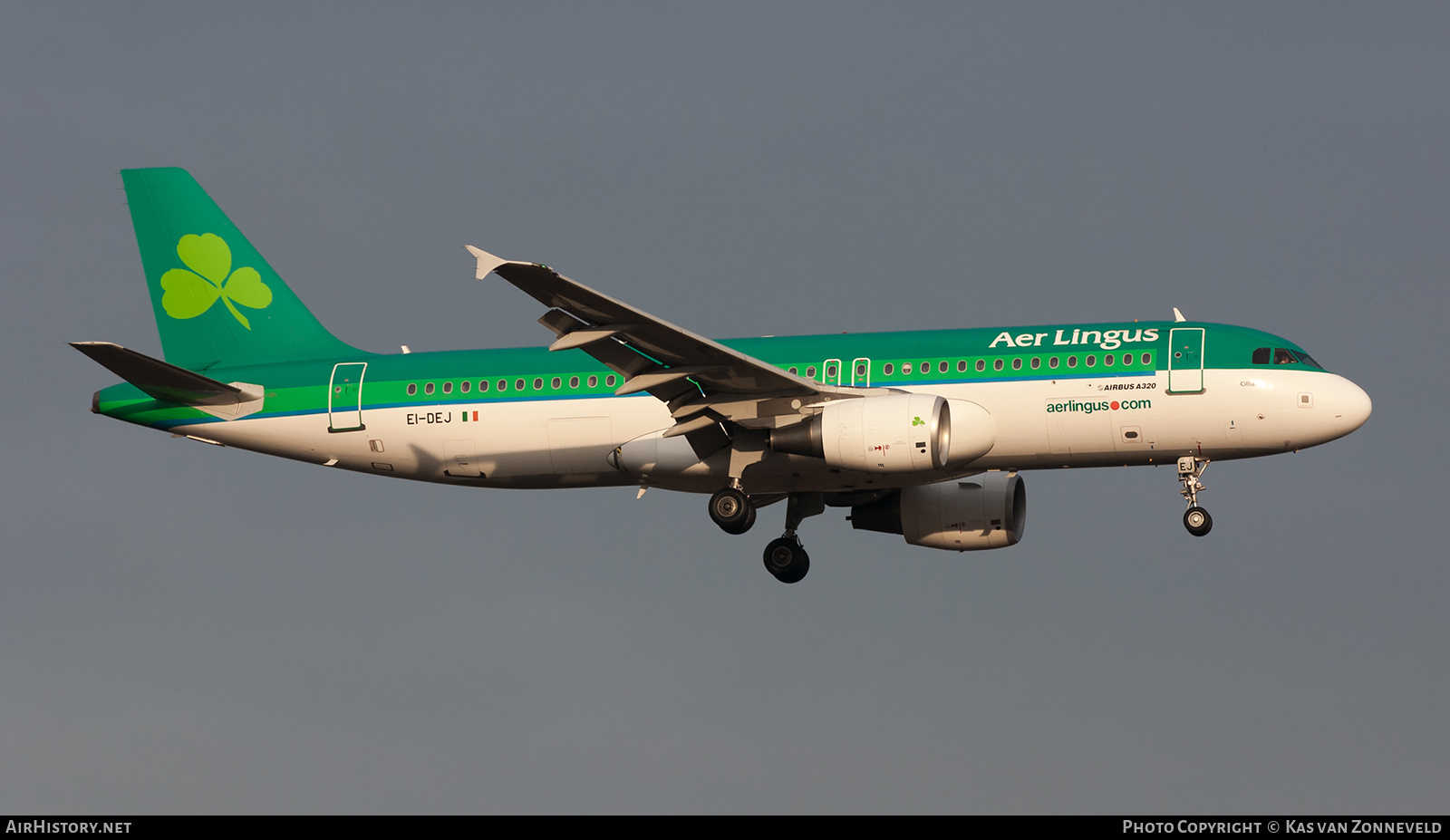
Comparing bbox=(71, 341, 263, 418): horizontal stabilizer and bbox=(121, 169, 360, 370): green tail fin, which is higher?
bbox=(121, 169, 360, 370): green tail fin

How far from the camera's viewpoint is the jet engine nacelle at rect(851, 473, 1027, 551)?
40.5 metres

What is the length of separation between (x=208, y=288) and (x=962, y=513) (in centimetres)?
1908

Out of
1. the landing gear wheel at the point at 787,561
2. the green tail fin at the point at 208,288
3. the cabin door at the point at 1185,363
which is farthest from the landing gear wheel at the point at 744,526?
the green tail fin at the point at 208,288

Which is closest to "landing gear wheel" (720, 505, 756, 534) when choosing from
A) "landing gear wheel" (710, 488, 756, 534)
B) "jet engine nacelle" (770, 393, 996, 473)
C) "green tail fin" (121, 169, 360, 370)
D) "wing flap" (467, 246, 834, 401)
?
"landing gear wheel" (710, 488, 756, 534)

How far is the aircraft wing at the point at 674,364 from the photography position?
31.6 metres

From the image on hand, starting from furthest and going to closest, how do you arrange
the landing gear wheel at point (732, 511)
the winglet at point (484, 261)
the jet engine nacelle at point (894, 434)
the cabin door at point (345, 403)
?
the cabin door at point (345, 403) → the landing gear wheel at point (732, 511) → the jet engine nacelle at point (894, 434) → the winglet at point (484, 261)

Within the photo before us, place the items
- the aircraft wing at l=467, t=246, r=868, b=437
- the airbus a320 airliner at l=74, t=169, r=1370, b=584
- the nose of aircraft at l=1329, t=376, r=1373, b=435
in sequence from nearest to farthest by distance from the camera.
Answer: the aircraft wing at l=467, t=246, r=868, b=437
the airbus a320 airliner at l=74, t=169, r=1370, b=584
the nose of aircraft at l=1329, t=376, r=1373, b=435

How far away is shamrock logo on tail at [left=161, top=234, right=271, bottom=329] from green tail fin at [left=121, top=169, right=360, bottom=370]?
22 millimetres

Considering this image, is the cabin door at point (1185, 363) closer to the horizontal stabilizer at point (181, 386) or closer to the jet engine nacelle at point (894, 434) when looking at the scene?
the jet engine nacelle at point (894, 434)

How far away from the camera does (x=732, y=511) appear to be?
36188mm

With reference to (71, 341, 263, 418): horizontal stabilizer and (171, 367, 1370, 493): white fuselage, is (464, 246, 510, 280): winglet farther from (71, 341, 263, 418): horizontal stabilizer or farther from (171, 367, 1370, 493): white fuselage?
(71, 341, 263, 418): horizontal stabilizer

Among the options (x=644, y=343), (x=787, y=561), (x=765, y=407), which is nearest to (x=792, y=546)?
(x=787, y=561)

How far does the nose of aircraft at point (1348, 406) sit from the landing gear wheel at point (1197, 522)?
10.6 feet

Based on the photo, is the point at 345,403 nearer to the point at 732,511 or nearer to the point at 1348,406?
the point at 732,511
